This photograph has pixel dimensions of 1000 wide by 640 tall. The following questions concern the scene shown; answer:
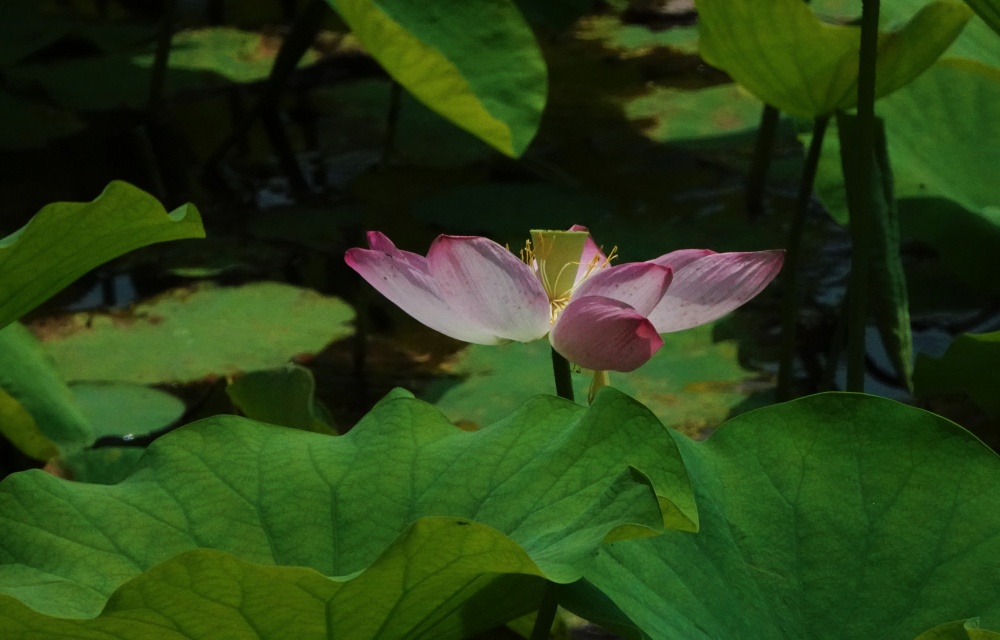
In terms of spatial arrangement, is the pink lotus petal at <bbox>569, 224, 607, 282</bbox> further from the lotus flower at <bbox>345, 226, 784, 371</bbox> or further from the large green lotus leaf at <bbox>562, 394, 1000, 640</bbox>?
the large green lotus leaf at <bbox>562, 394, 1000, 640</bbox>

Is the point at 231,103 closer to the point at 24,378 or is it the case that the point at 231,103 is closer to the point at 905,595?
the point at 24,378

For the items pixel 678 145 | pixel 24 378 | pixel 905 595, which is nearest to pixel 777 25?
pixel 905 595

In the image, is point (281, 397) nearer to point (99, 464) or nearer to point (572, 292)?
point (99, 464)

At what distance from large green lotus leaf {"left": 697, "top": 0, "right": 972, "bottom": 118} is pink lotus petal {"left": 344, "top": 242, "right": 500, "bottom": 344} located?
1.65 feet

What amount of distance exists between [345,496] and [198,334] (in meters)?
0.98

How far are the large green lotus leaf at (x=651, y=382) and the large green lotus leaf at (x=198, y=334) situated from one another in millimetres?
236

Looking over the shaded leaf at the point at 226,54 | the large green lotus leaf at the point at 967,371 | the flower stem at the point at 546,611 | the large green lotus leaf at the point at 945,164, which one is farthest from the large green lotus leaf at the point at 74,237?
the shaded leaf at the point at 226,54

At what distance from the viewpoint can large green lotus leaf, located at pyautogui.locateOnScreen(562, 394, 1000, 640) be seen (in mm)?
708

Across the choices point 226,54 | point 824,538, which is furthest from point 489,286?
point 226,54

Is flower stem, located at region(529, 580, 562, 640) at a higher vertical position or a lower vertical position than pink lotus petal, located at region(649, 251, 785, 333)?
lower

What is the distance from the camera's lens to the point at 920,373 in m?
1.23

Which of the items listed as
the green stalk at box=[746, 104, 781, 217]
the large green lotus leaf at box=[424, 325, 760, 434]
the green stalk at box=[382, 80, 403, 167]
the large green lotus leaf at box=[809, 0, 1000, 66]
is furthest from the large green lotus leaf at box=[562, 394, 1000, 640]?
the green stalk at box=[382, 80, 403, 167]

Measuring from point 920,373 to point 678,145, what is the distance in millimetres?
1203

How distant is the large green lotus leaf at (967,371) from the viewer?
1.14 metres
